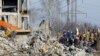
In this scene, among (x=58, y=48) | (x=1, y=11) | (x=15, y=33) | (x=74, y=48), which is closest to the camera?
(x=58, y=48)

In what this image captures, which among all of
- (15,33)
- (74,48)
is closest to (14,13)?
(15,33)

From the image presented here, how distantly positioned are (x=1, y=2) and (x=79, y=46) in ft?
47.2

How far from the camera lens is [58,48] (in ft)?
71.6

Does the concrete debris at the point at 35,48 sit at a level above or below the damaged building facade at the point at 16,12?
below

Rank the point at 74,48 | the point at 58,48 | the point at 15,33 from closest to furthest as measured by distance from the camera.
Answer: the point at 58,48, the point at 74,48, the point at 15,33

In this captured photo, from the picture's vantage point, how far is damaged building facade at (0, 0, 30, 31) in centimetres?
3614

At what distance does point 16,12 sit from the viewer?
37750 mm

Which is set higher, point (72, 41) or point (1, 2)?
point (1, 2)

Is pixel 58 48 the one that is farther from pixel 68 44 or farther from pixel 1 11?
pixel 1 11

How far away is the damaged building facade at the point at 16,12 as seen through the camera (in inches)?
1423

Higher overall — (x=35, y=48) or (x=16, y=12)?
(x=16, y=12)

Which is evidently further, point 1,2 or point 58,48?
point 1,2

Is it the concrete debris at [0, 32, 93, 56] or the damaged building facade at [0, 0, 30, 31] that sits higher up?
the damaged building facade at [0, 0, 30, 31]

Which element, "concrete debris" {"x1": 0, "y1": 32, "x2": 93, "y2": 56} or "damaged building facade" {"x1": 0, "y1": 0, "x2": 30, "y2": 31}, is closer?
"concrete debris" {"x1": 0, "y1": 32, "x2": 93, "y2": 56}
